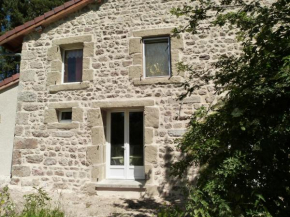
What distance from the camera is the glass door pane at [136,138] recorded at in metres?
5.78

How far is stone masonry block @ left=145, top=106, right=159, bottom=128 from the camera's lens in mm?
5523

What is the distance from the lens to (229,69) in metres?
3.25

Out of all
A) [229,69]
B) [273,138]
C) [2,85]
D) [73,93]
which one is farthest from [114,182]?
[2,85]

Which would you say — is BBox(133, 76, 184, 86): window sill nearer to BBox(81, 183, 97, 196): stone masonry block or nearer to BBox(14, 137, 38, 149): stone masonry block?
BBox(81, 183, 97, 196): stone masonry block

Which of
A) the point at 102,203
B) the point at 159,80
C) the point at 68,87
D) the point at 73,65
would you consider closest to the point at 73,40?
the point at 73,65

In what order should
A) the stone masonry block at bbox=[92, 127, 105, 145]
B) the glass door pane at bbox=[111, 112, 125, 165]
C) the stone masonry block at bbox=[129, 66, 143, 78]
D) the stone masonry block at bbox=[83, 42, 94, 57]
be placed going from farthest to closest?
1. the stone masonry block at bbox=[83, 42, 94, 57]
2. the glass door pane at bbox=[111, 112, 125, 165]
3. the stone masonry block at bbox=[129, 66, 143, 78]
4. the stone masonry block at bbox=[92, 127, 105, 145]

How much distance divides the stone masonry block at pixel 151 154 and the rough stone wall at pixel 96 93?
52mm

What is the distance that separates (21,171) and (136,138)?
3.14 meters

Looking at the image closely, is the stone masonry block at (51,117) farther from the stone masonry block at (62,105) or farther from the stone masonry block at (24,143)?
the stone masonry block at (24,143)

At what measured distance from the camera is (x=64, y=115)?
628 centimetres

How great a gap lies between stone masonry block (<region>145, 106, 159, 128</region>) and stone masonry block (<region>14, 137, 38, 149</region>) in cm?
304

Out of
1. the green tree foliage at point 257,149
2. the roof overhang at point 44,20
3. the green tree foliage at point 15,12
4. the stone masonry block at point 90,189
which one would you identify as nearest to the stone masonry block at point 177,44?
the roof overhang at point 44,20

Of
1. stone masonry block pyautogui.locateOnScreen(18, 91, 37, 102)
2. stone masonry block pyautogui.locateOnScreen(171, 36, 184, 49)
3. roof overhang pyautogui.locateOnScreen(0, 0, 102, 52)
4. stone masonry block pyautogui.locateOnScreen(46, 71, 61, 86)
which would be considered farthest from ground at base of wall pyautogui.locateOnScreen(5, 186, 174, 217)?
roof overhang pyautogui.locateOnScreen(0, 0, 102, 52)

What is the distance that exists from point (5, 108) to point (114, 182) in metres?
4.23
